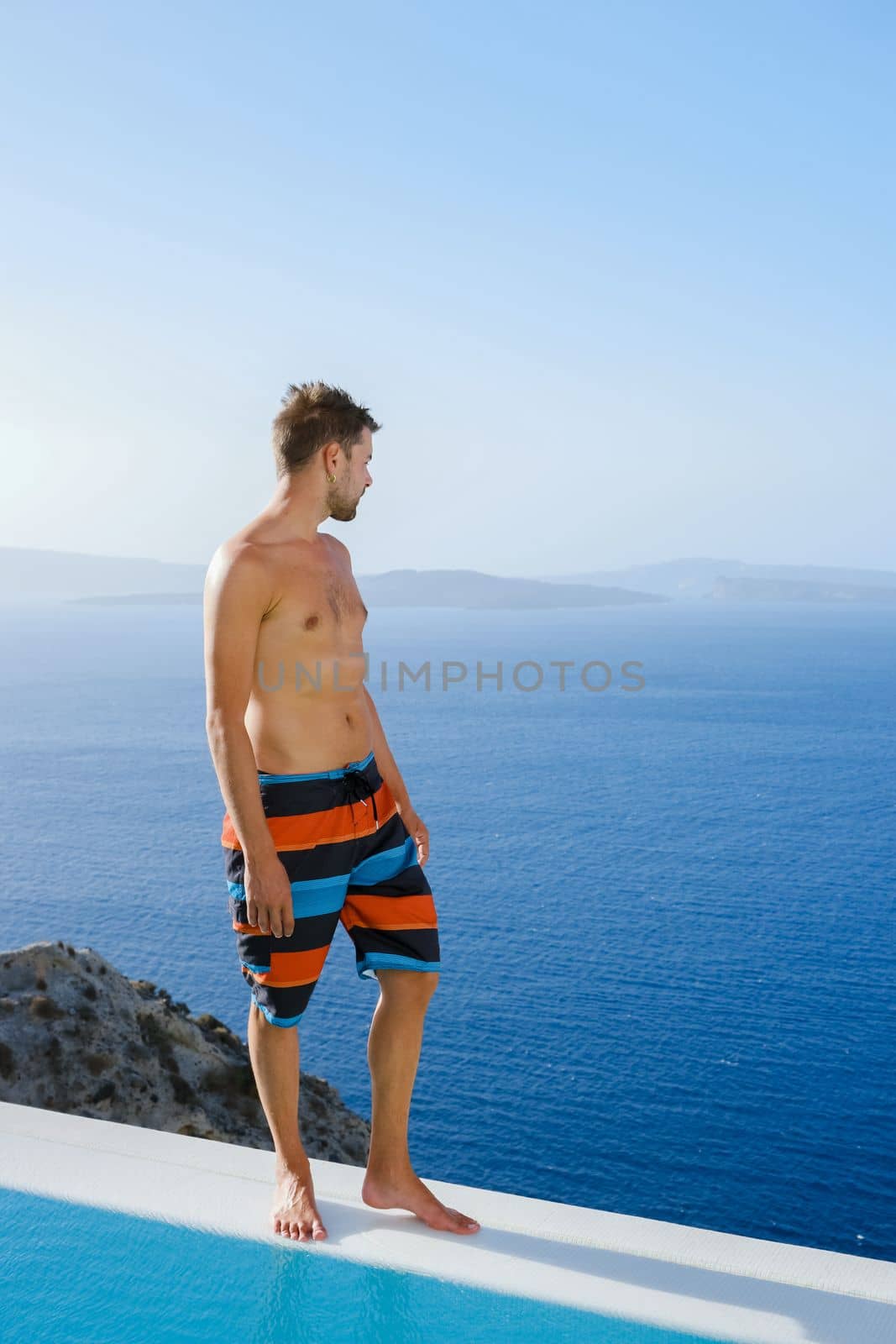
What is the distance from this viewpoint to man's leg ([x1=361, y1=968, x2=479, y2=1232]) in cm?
248

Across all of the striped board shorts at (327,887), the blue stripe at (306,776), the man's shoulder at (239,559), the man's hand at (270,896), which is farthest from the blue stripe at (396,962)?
the man's shoulder at (239,559)

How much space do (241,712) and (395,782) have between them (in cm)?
58

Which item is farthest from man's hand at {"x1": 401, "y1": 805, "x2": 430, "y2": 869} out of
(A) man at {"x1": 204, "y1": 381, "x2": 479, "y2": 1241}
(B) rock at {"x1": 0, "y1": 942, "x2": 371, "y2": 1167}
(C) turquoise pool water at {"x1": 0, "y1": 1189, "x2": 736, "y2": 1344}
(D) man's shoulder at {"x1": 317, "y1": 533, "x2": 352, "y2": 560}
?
(B) rock at {"x1": 0, "y1": 942, "x2": 371, "y2": 1167}

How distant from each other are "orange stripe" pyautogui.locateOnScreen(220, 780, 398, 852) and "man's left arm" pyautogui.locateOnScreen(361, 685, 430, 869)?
8.9 inches

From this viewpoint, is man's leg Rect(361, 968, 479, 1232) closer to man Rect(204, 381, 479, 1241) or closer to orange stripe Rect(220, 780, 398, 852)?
man Rect(204, 381, 479, 1241)

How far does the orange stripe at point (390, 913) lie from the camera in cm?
251

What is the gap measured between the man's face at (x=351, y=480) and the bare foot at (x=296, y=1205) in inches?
56.7

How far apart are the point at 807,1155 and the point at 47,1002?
23264 mm

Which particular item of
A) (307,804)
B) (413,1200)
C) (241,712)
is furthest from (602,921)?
(241,712)

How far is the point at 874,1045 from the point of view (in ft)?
108

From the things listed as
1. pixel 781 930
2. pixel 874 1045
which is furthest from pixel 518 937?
pixel 874 1045

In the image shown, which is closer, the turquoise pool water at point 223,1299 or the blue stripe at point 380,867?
the turquoise pool water at point 223,1299

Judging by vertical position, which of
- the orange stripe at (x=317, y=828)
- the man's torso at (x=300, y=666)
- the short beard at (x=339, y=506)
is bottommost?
the orange stripe at (x=317, y=828)

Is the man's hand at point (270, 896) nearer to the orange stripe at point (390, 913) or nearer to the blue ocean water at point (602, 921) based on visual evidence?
the orange stripe at point (390, 913)
